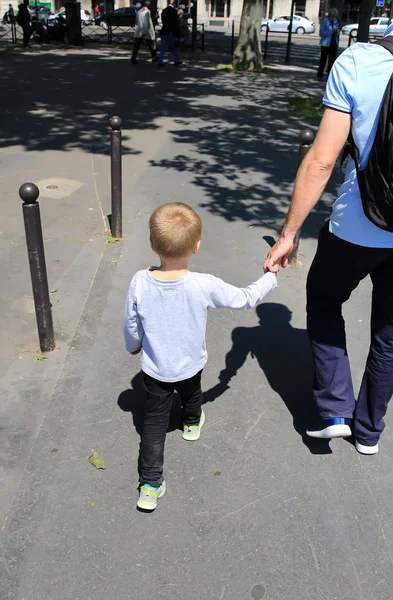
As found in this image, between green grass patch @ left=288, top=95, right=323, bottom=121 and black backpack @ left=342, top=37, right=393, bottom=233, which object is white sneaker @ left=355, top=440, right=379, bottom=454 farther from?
green grass patch @ left=288, top=95, right=323, bottom=121

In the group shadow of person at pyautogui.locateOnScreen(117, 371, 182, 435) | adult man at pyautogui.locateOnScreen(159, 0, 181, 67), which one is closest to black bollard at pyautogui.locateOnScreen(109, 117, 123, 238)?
shadow of person at pyautogui.locateOnScreen(117, 371, 182, 435)

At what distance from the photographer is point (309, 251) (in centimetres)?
570

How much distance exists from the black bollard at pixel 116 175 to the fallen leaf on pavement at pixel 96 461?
3168mm

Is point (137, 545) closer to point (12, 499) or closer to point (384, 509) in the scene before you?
point (12, 499)

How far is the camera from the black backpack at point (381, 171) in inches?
91.1

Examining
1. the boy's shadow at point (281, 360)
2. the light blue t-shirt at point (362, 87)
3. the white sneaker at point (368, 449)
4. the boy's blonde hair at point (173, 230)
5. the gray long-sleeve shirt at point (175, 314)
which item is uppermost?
the light blue t-shirt at point (362, 87)

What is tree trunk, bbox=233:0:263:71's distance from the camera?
17797 mm

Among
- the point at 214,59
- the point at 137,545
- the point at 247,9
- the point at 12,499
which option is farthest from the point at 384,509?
the point at 214,59

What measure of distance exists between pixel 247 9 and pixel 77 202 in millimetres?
13789

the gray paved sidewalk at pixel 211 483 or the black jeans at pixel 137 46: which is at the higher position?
the black jeans at pixel 137 46

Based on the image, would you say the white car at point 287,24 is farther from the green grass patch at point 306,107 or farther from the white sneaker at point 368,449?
the white sneaker at point 368,449

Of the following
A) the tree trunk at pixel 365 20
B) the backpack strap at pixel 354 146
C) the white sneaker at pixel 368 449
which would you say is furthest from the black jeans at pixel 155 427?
the tree trunk at pixel 365 20

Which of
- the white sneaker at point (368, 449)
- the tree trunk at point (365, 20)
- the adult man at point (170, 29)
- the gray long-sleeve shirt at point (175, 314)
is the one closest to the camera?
the gray long-sleeve shirt at point (175, 314)

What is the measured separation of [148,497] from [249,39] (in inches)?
717
